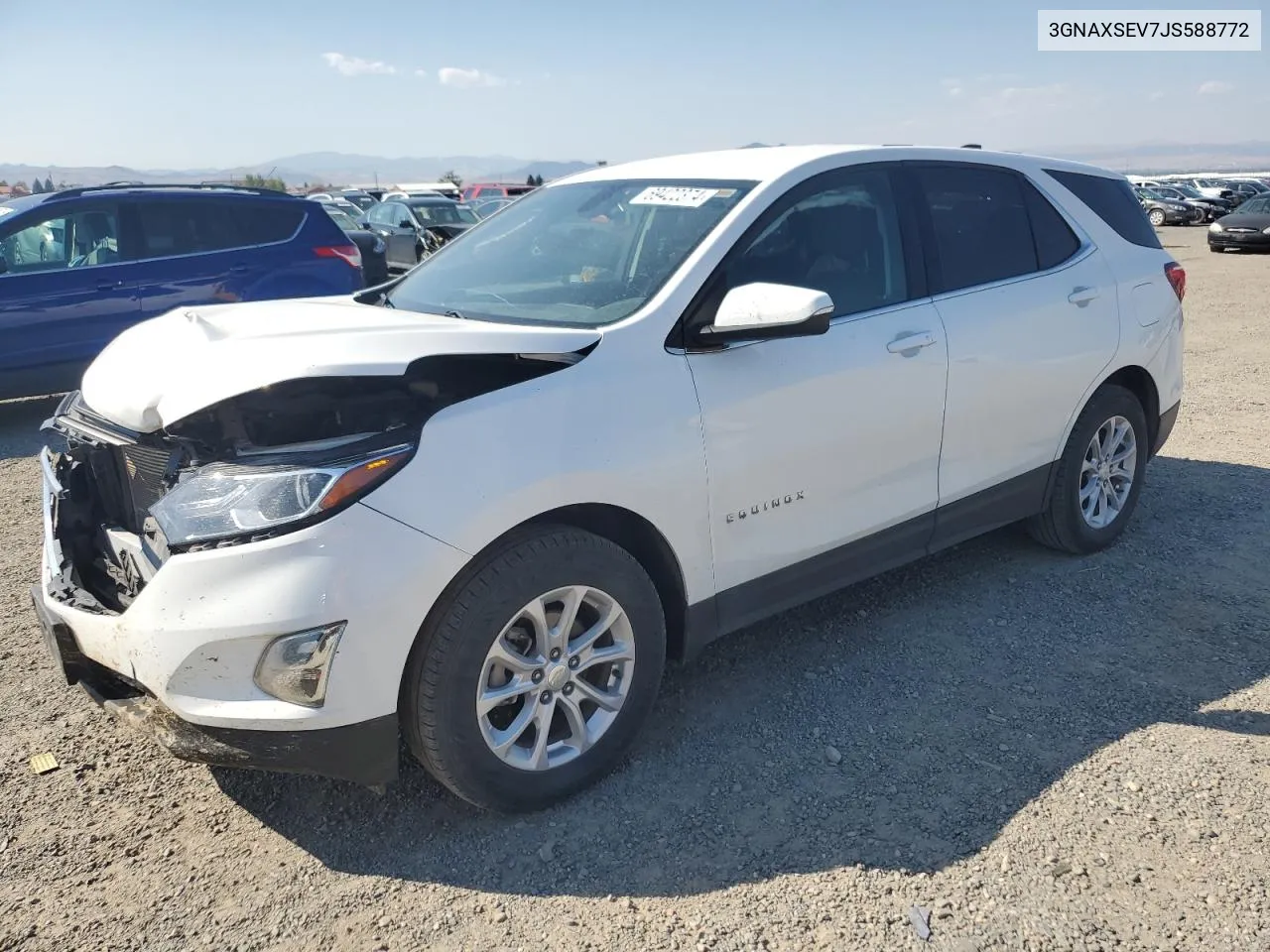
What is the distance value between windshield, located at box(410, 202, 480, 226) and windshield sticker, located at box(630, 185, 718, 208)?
53.8 feet

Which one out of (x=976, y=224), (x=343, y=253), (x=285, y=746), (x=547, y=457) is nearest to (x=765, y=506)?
(x=547, y=457)

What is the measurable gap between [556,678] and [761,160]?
204 centimetres

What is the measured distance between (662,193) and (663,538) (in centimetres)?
135

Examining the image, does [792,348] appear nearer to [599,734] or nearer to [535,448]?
[535,448]

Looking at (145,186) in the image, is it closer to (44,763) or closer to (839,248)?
(44,763)

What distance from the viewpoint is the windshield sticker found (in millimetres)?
3414

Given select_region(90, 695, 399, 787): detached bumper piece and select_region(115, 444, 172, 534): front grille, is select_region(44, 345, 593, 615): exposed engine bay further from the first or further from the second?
select_region(90, 695, 399, 787): detached bumper piece

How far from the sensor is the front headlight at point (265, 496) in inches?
93.2

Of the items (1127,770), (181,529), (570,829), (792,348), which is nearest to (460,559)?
(181,529)

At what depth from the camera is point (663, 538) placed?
2965mm

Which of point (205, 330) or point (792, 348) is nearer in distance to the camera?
point (205, 330)

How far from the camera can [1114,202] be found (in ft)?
15.5

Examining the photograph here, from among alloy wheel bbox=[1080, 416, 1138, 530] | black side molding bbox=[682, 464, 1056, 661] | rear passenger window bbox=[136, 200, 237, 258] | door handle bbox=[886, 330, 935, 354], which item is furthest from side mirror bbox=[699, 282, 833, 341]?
rear passenger window bbox=[136, 200, 237, 258]

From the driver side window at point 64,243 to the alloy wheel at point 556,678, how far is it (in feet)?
21.8
